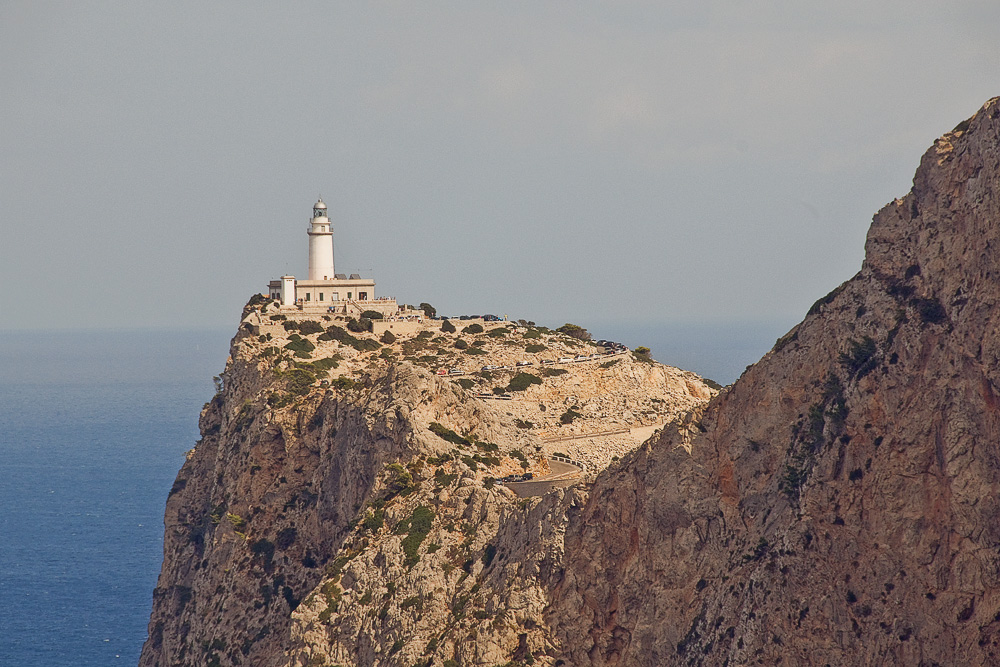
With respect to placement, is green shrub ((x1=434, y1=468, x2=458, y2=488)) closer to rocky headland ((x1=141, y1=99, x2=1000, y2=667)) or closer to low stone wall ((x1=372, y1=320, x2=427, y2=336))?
rocky headland ((x1=141, y1=99, x2=1000, y2=667))

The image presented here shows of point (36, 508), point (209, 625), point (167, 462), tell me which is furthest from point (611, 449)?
point (167, 462)

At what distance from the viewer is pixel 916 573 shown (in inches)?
1411

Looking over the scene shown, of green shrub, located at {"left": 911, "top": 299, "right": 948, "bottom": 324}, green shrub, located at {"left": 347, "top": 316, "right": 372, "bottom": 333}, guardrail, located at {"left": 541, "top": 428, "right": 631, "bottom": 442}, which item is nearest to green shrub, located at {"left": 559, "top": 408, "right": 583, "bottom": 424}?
guardrail, located at {"left": 541, "top": 428, "right": 631, "bottom": 442}

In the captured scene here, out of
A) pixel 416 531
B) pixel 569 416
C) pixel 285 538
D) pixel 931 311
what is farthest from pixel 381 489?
pixel 931 311

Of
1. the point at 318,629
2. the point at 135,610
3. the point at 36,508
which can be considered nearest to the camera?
the point at 318,629

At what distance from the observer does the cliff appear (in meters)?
49.8

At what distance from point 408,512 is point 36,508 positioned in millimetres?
97169

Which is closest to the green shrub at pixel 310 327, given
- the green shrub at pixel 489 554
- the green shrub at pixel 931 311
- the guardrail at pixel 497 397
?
the guardrail at pixel 497 397

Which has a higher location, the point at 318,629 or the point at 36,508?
the point at 318,629

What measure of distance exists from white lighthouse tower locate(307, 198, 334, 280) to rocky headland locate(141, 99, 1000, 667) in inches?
1143

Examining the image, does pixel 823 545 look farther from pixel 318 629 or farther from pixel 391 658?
pixel 318 629

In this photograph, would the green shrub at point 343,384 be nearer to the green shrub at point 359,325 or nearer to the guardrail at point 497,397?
the guardrail at point 497,397

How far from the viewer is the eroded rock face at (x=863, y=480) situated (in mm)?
34656

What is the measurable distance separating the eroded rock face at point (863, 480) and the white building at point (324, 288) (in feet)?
181
